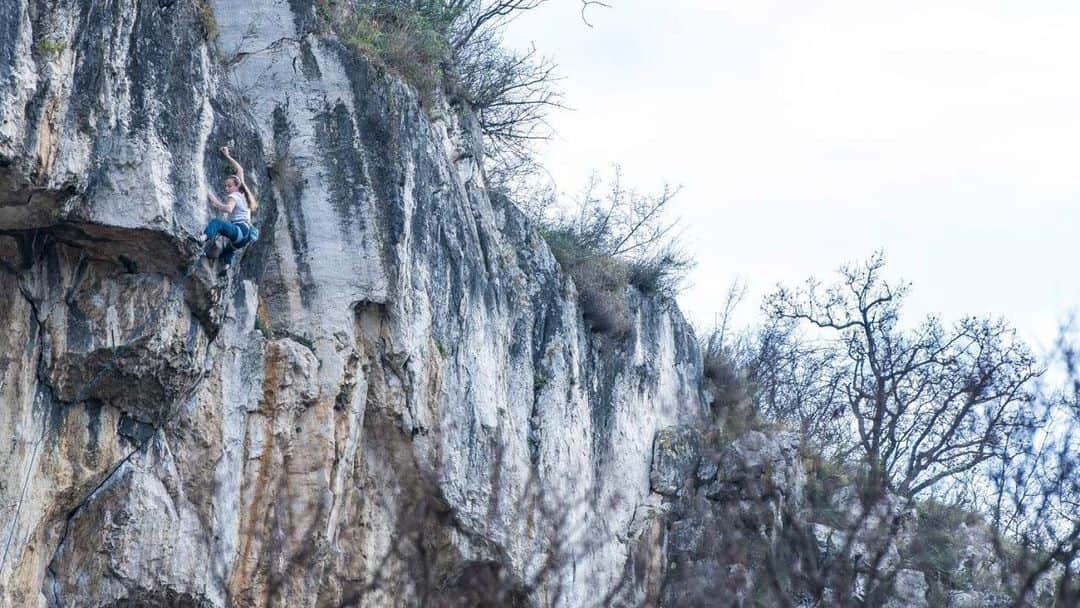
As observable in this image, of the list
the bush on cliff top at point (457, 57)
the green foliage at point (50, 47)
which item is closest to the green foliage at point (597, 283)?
the bush on cliff top at point (457, 57)

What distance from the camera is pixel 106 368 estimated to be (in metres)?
11.3

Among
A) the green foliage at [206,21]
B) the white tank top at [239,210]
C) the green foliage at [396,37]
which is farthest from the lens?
the green foliage at [396,37]

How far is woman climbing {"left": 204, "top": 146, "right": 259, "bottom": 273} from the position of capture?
11.9m

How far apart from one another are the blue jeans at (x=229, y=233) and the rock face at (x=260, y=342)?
160 mm

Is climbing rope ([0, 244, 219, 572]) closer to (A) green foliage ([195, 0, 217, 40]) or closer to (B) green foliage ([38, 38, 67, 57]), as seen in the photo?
(B) green foliage ([38, 38, 67, 57])

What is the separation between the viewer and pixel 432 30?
17.7m

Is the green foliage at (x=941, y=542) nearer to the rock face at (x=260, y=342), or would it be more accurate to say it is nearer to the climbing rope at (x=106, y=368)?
the rock face at (x=260, y=342)

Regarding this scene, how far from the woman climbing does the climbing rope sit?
251 millimetres

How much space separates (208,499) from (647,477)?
8.92m

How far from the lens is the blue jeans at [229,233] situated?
1189 centimetres

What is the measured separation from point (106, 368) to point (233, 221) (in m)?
1.61

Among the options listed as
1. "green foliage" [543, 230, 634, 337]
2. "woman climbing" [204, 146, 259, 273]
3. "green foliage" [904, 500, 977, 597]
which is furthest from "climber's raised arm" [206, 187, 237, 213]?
"green foliage" [904, 500, 977, 597]

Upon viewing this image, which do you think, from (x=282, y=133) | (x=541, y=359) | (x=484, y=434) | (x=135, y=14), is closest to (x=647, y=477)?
(x=541, y=359)

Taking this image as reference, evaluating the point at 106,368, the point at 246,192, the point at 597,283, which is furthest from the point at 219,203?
the point at 597,283
